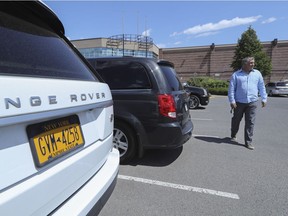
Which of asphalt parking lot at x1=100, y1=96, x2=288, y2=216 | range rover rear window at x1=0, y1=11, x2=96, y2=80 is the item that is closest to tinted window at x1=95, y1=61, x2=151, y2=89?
asphalt parking lot at x1=100, y1=96, x2=288, y2=216

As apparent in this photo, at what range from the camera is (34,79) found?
1.38 m

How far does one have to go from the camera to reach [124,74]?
13.8 ft

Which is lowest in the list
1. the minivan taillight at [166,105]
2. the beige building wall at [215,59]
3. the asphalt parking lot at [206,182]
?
the asphalt parking lot at [206,182]

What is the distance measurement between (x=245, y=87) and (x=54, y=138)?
474 cm

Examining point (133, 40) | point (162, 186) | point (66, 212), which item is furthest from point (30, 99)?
point (133, 40)

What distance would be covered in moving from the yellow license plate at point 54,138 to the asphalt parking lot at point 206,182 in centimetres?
133

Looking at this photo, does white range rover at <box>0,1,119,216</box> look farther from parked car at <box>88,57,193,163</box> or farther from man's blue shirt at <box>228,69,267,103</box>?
man's blue shirt at <box>228,69,267,103</box>

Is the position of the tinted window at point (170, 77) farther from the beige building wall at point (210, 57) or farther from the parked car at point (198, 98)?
the beige building wall at point (210, 57)

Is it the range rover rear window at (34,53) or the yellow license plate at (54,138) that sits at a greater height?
the range rover rear window at (34,53)

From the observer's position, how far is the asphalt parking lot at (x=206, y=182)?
9.42 ft

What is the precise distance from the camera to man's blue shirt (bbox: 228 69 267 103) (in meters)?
5.39

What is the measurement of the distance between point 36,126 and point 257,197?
2.86 metres

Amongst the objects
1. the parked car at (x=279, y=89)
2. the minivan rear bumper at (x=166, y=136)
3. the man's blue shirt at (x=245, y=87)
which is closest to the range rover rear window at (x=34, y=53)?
the minivan rear bumper at (x=166, y=136)

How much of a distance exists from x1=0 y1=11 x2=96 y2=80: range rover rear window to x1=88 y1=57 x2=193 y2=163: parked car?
187 centimetres
